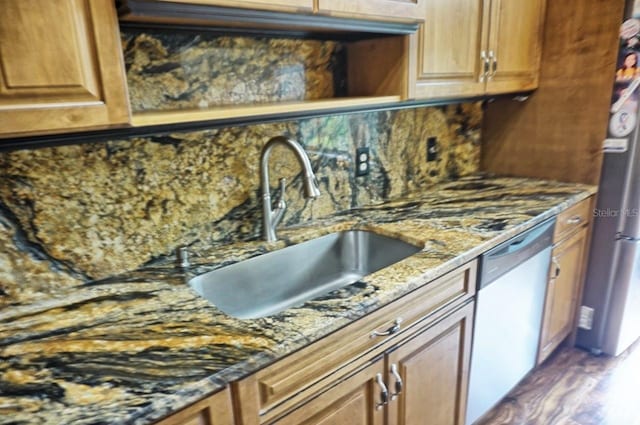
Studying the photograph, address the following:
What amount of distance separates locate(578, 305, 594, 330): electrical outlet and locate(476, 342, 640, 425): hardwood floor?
0.16 meters

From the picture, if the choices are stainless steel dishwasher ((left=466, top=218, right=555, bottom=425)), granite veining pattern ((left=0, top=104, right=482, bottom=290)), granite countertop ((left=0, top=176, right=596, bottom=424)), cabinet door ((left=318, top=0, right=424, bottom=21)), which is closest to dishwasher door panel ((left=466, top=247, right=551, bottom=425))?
stainless steel dishwasher ((left=466, top=218, right=555, bottom=425))

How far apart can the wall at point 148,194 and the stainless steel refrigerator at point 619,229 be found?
1.05 meters

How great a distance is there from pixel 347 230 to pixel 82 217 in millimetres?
929

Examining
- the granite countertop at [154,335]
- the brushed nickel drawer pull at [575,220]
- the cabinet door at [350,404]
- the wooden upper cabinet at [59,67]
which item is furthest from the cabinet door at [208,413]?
the brushed nickel drawer pull at [575,220]

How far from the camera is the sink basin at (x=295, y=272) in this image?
1.39 m

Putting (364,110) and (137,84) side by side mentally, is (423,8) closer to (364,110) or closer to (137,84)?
(364,110)

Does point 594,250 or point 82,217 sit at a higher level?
point 82,217

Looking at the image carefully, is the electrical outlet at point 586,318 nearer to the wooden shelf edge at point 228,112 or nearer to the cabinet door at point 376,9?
the wooden shelf edge at point 228,112

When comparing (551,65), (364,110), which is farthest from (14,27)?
(551,65)

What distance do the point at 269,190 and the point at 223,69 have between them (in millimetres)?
438

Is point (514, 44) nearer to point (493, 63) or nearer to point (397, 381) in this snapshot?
point (493, 63)

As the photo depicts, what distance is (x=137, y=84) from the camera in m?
1.23

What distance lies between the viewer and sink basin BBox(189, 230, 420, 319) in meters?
1.39

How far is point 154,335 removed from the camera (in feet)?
3.20
